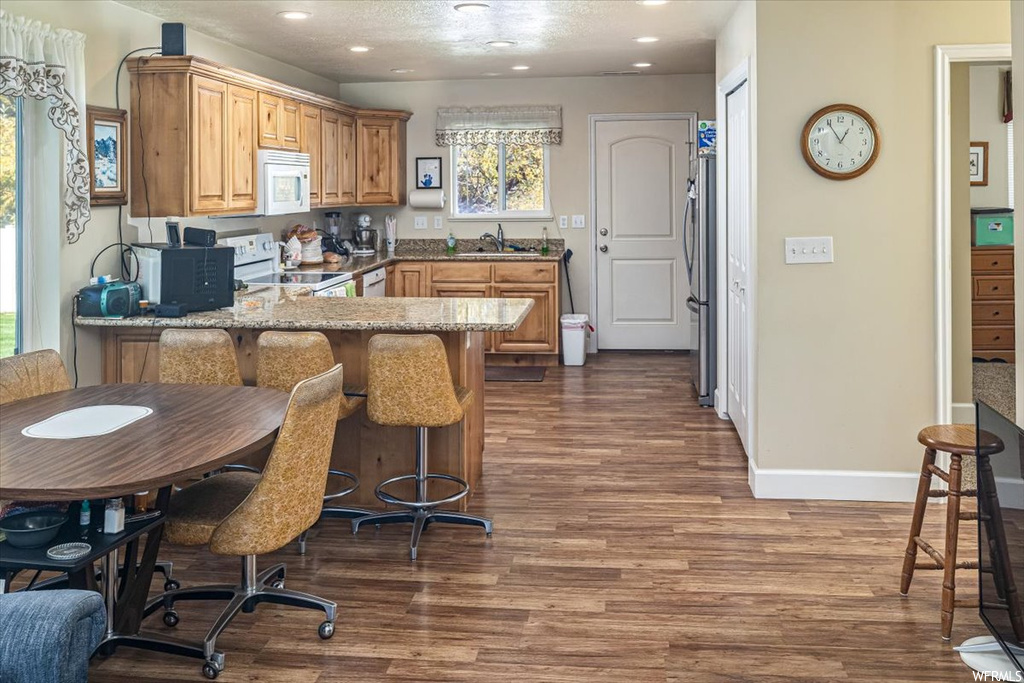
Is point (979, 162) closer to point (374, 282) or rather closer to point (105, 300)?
point (374, 282)

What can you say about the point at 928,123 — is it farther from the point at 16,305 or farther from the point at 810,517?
the point at 16,305

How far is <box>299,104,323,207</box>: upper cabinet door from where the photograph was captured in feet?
21.9

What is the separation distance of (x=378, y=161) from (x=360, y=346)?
4.22 metres

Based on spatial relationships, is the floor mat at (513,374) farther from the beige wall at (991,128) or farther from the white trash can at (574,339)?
the beige wall at (991,128)

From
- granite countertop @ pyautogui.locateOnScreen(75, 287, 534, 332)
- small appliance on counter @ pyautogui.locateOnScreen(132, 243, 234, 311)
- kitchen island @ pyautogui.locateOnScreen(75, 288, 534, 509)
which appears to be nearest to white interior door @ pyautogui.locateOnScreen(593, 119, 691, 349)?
granite countertop @ pyautogui.locateOnScreen(75, 287, 534, 332)

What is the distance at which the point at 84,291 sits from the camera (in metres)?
4.38

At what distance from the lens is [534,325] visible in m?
8.09

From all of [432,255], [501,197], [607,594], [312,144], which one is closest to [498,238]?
[501,197]

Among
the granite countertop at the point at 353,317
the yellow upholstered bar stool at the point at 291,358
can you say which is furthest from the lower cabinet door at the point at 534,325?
the yellow upholstered bar stool at the point at 291,358

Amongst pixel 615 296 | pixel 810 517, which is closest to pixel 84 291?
pixel 810 517

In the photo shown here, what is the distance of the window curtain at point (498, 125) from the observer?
8492 millimetres

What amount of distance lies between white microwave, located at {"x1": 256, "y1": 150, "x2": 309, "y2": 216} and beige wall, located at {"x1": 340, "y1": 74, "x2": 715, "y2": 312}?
2.32 m

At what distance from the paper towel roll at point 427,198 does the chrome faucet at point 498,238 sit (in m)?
0.47

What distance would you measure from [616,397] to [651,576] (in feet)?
10.8
